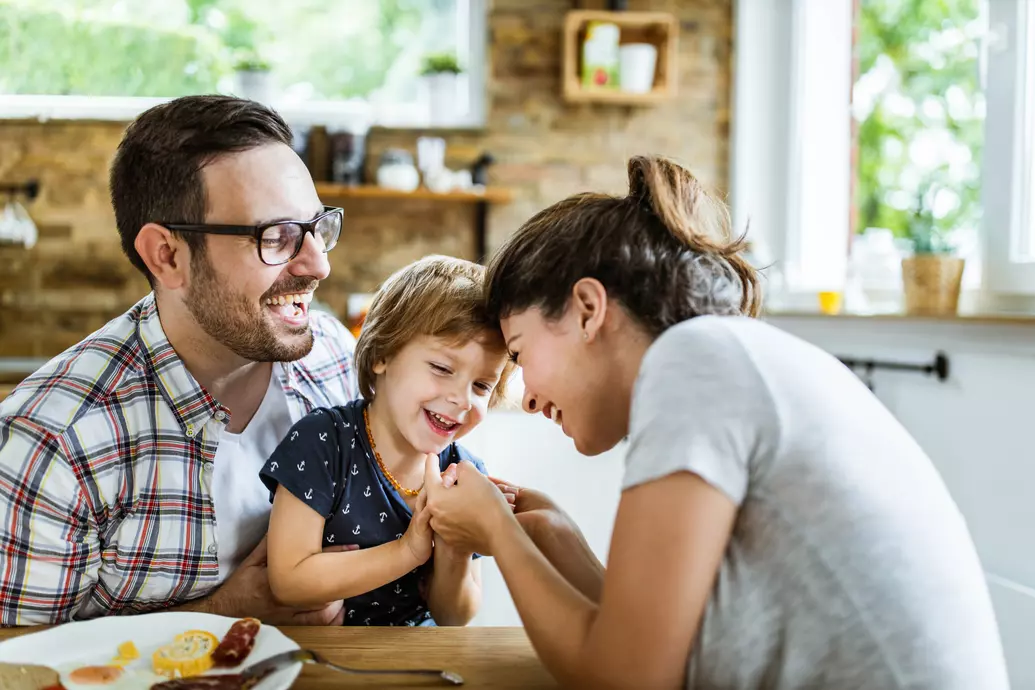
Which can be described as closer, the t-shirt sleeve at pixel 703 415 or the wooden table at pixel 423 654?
the t-shirt sleeve at pixel 703 415

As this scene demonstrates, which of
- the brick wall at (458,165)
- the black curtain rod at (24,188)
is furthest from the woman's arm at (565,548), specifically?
the black curtain rod at (24,188)

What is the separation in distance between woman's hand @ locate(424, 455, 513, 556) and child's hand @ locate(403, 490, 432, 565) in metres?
0.03

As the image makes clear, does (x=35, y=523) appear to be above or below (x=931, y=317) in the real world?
below

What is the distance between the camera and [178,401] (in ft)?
4.75

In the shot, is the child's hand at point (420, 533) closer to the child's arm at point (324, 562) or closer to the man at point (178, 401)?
the child's arm at point (324, 562)

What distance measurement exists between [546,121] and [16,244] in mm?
2510

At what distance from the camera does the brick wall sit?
416cm

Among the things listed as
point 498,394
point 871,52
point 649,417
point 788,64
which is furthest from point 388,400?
point 788,64

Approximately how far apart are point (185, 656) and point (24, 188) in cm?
370

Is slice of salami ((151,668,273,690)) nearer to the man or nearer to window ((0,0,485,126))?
the man

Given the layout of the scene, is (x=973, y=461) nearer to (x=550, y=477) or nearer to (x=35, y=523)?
(x=550, y=477)

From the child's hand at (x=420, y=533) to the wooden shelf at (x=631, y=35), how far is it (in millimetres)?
3165

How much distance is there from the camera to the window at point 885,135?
268 cm

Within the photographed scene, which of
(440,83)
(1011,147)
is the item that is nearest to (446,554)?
(1011,147)
